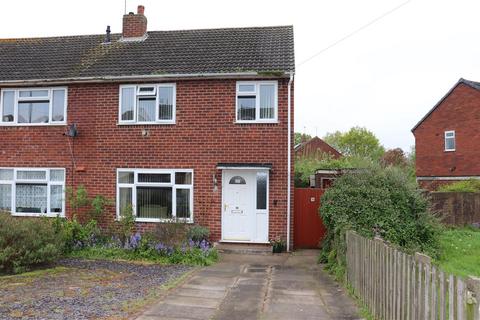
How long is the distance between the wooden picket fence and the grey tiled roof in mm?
7052

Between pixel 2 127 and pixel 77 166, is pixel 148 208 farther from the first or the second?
pixel 2 127

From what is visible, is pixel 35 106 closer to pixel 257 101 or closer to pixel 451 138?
pixel 257 101

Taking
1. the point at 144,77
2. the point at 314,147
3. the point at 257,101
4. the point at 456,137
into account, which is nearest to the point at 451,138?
the point at 456,137

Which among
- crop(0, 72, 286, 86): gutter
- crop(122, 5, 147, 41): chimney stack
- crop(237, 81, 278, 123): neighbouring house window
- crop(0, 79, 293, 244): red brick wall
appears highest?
crop(122, 5, 147, 41): chimney stack

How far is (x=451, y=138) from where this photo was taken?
28.2 metres

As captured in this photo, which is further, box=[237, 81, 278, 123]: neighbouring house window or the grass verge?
box=[237, 81, 278, 123]: neighbouring house window

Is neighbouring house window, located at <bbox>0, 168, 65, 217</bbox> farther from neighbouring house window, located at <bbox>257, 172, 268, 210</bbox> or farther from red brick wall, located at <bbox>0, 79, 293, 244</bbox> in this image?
neighbouring house window, located at <bbox>257, 172, 268, 210</bbox>

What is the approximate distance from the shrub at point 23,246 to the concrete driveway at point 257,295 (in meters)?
3.36

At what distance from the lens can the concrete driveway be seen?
6.53m

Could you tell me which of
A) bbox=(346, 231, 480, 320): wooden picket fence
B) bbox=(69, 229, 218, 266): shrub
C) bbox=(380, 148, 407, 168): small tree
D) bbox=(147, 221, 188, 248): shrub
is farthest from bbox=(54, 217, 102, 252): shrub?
bbox=(380, 148, 407, 168): small tree

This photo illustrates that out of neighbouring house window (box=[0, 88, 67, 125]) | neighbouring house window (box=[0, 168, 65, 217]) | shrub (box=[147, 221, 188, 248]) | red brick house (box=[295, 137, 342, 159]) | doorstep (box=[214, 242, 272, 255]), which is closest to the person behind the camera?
shrub (box=[147, 221, 188, 248])

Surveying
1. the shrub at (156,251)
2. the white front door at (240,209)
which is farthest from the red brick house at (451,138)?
the shrub at (156,251)

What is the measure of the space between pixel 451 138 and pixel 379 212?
826 inches

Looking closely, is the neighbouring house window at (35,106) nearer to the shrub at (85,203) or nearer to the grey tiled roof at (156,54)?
the grey tiled roof at (156,54)
